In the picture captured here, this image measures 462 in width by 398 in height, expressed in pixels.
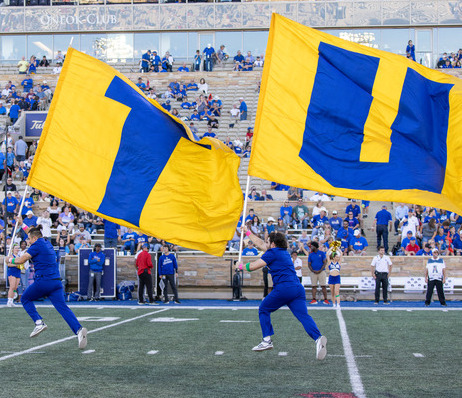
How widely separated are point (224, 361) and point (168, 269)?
12.5m

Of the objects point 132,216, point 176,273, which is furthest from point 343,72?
point 176,273

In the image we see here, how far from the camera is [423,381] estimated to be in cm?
820

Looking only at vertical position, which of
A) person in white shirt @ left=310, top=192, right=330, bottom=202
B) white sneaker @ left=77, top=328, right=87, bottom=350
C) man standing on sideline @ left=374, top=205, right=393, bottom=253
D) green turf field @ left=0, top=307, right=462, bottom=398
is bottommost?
green turf field @ left=0, top=307, right=462, bottom=398

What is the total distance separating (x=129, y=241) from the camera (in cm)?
2583

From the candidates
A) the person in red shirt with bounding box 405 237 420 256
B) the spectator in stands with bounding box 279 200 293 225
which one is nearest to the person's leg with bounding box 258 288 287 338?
→ the person in red shirt with bounding box 405 237 420 256

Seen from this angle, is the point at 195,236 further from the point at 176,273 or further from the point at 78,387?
the point at 176,273

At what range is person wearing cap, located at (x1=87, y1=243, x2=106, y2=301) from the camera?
23.3 m

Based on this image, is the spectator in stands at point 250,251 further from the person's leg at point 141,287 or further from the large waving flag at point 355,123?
the large waving flag at point 355,123

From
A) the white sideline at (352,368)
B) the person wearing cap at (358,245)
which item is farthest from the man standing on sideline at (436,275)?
the white sideline at (352,368)

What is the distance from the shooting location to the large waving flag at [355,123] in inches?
417

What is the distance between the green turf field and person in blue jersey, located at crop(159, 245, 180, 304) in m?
6.15

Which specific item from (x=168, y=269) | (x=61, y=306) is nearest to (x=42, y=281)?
(x=61, y=306)

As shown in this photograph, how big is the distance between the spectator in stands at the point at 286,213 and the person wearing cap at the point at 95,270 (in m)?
6.40

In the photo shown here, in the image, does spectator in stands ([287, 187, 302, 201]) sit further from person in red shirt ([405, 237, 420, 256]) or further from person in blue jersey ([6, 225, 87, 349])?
person in blue jersey ([6, 225, 87, 349])
